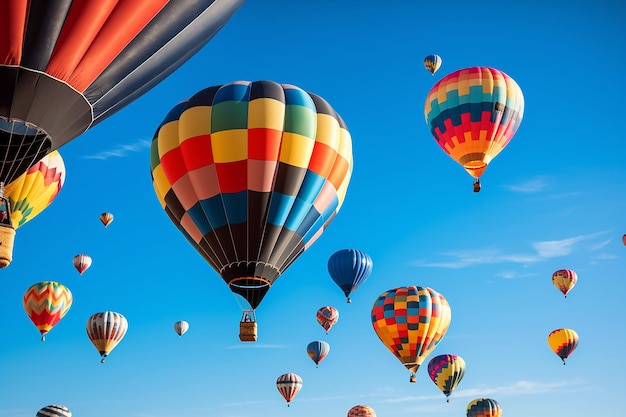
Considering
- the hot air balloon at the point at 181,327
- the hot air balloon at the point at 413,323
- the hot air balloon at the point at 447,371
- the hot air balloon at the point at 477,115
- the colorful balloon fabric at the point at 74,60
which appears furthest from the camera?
the hot air balloon at the point at 181,327

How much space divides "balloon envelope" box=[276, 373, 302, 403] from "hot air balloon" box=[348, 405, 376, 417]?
3.33 m

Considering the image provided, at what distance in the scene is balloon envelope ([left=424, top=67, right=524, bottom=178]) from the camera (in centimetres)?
2400

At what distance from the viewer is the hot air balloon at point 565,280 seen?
3762 cm

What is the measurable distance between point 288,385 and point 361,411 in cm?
432

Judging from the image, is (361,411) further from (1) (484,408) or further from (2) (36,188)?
(2) (36,188)

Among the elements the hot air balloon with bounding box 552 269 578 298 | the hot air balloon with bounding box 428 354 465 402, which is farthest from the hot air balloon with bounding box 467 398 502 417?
the hot air balloon with bounding box 552 269 578 298

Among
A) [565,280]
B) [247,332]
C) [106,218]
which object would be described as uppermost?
[565,280]

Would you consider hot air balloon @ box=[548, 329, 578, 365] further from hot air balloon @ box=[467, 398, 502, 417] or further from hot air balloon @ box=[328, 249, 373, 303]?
hot air balloon @ box=[328, 249, 373, 303]

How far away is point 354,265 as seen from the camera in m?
30.8

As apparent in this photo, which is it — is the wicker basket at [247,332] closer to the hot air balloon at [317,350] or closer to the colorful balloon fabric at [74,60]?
the colorful balloon fabric at [74,60]

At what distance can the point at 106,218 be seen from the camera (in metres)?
32.2

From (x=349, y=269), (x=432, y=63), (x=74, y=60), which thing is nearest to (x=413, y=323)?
(x=349, y=269)

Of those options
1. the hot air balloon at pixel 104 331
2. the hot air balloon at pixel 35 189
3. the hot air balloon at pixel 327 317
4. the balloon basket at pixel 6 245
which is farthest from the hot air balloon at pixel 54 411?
the balloon basket at pixel 6 245

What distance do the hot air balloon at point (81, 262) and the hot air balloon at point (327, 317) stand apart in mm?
12043
